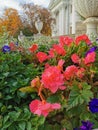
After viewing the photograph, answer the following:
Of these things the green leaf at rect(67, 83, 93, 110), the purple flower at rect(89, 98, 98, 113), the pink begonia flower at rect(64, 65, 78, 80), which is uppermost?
the pink begonia flower at rect(64, 65, 78, 80)

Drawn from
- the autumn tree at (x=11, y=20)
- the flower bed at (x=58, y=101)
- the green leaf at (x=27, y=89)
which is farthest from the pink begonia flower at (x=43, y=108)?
the autumn tree at (x=11, y=20)

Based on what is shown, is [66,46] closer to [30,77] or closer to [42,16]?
[30,77]

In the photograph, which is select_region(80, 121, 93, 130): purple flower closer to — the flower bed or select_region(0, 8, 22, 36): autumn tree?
the flower bed

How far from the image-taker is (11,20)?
42.7m

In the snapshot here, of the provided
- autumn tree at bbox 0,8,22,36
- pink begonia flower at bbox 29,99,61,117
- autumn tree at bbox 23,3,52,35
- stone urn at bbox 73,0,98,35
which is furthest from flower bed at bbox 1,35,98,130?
autumn tree at bbox 0,8,22,36

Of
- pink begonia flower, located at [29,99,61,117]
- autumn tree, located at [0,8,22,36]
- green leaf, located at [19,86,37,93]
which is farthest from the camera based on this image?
autumn tree, located at [0,8,22,36]

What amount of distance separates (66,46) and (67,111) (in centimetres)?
76

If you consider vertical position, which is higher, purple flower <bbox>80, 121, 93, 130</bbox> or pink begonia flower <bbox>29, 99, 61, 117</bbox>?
pink begonia flower <bbox>29, 99, 61, 117</bbox>

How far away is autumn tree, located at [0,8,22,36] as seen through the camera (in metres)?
40.1

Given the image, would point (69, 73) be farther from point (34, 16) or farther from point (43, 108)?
point (34, 16)

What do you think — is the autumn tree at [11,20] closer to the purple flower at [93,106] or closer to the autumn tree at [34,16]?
the autumn tree at [34,16]

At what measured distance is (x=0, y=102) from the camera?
148 cm

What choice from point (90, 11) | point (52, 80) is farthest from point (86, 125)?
point (90, 11)

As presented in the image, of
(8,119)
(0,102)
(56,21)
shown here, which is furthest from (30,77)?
(56,21)
